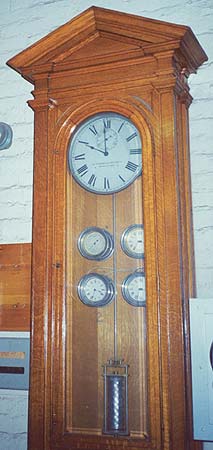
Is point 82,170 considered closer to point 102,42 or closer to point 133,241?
point 133,241

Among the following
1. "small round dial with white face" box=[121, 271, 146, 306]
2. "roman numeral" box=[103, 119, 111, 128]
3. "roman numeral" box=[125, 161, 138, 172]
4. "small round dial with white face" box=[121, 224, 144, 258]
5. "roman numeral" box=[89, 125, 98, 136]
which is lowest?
"small round dial with white face" box=[121, 271, 146, 306]

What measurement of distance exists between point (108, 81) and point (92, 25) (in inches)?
7.7

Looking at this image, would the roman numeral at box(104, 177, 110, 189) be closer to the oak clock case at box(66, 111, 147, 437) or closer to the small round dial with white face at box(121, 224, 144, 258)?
the oak clock case at box(66, 111, 147, 437)

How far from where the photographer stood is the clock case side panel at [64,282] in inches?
63.7

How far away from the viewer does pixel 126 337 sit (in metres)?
1.70

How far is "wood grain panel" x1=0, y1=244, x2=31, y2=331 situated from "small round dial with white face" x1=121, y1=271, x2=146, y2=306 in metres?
0.55

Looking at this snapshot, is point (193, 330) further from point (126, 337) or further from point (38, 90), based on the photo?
point (38, 90)

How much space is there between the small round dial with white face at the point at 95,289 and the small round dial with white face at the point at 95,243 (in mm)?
66

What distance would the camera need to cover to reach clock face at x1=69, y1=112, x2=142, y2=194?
179 cm

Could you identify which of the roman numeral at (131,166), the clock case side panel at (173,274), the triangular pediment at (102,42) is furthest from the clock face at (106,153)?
the triangular pediment at (102,42)

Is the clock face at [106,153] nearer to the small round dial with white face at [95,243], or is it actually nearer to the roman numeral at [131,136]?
the roman numeral at [131,136]

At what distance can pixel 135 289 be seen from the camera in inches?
67.4

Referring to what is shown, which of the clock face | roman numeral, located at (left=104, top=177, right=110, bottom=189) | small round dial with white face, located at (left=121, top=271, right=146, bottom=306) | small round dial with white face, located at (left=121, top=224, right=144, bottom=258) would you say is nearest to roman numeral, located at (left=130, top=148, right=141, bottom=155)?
the clock face

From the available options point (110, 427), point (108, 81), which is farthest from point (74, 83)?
point (110, 427)
